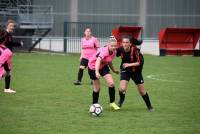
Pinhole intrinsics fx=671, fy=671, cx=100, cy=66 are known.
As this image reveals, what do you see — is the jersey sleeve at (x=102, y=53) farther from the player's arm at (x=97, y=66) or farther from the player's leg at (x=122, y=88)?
the player's leg at (x=122, y=88)

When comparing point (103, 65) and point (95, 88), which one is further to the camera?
point (103, 65)

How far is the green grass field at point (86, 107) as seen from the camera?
37.3 ft

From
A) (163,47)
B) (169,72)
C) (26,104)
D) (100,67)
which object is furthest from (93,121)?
(163,47)

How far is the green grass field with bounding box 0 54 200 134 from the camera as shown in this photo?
11.4 metres

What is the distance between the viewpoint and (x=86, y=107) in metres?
14.2

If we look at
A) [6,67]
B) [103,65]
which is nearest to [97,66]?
[103,65]

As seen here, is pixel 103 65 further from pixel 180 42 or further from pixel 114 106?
pixel 180 42

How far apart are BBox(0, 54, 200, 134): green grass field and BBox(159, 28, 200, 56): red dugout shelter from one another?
41.9 feet

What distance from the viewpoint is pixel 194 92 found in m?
17.5

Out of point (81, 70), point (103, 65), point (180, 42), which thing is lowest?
point (180, 42)

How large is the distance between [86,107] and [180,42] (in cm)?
2363

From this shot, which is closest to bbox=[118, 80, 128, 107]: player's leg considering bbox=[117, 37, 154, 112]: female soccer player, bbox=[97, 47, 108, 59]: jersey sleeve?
bbox=[117, 37, 154, 112]: female soccer player

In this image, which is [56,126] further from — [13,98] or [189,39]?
[189,39]

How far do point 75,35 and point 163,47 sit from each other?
5465 millimetres
